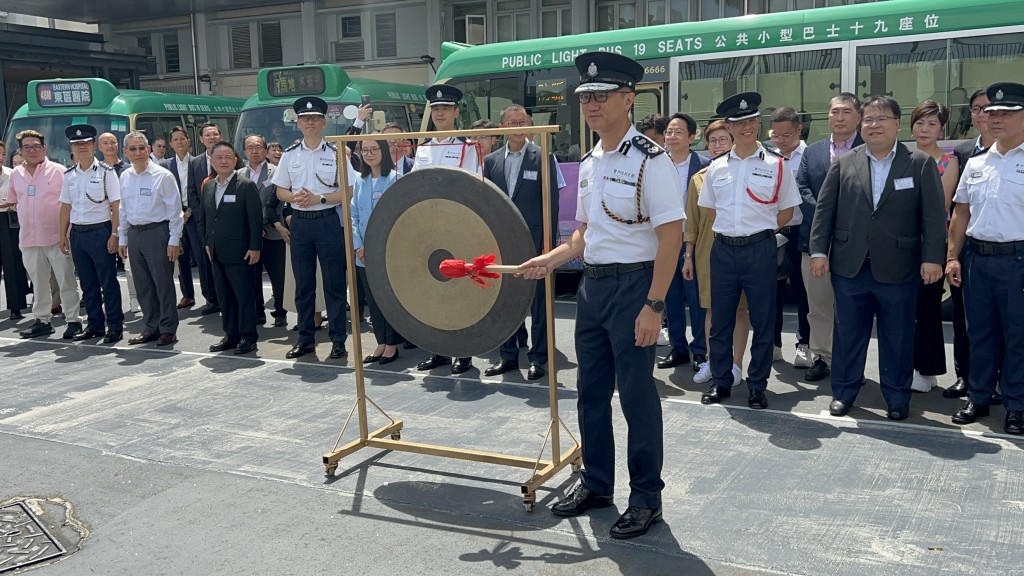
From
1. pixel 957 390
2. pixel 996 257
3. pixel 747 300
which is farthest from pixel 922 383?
pixel 747 300

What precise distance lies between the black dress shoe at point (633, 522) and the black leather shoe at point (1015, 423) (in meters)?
2.56

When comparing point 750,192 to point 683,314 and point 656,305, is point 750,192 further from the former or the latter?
point 656,305

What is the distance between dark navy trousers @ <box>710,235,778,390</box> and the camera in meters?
5.96

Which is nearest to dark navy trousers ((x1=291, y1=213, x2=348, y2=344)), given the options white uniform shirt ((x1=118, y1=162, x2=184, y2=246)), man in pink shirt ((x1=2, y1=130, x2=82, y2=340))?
white uniform shirt ((x1=118, y1=162, x2=184, y2=246))

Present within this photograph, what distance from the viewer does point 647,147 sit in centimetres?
400

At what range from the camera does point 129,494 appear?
486cm

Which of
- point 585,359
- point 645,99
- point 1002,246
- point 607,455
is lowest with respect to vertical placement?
point 607,455

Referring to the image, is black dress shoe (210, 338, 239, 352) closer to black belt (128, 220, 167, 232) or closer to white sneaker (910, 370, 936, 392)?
black belt (128, 220, 167, 232)

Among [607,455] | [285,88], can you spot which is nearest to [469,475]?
[607,455]

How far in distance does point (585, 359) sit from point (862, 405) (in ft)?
8.76

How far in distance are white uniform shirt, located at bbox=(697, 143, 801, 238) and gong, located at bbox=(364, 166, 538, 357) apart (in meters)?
2.05

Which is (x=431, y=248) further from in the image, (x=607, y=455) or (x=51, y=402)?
(x=51, y=402)

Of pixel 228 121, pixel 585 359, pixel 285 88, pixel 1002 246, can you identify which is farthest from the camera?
pixel 228 121

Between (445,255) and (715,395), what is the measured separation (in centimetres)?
242
